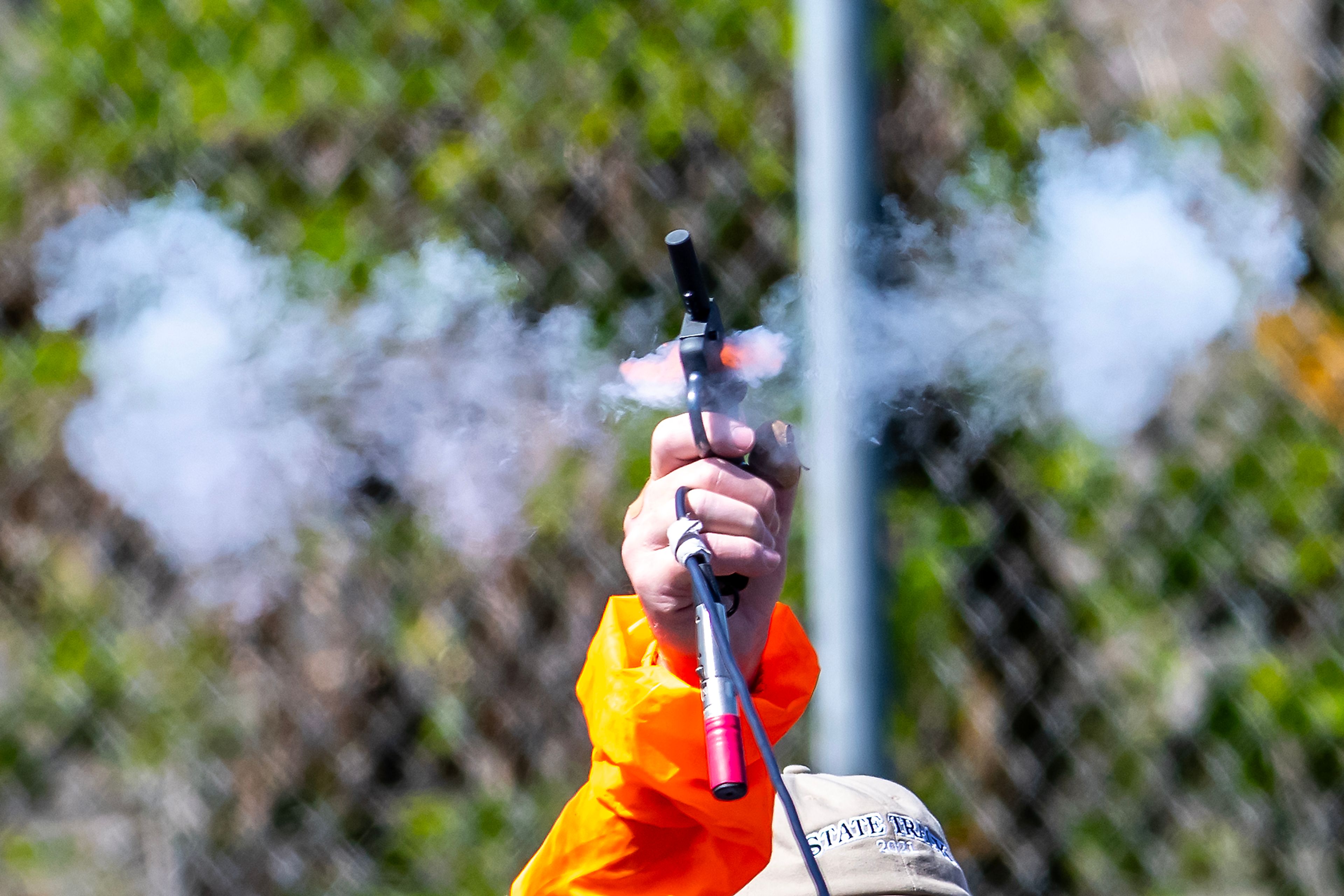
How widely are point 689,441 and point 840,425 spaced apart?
0.25 metres

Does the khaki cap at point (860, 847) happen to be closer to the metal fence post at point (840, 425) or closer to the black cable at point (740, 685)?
the metal fence post at point (840, 425)

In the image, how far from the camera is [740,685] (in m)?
0.76

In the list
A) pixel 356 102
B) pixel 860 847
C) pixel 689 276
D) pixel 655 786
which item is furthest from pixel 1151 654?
pixel 356 102

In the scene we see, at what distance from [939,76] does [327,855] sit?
1142mm

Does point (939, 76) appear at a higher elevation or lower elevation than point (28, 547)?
higher

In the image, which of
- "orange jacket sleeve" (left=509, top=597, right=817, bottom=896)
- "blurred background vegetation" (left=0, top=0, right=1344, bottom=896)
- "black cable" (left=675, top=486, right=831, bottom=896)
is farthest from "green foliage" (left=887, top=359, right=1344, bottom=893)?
"black cable" (left=675, top=486, right=831, bottom=896)

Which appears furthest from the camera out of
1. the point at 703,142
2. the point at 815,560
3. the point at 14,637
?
the point at 14,637

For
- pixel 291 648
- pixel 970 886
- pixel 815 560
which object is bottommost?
pixel 970 886

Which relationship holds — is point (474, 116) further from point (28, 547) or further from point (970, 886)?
point (970, 886)

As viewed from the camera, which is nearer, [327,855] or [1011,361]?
[1011,361]

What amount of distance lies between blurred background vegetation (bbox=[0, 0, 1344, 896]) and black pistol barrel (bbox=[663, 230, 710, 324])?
520mm

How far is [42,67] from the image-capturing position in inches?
58.7

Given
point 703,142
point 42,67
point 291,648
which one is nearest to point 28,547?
point 291,648

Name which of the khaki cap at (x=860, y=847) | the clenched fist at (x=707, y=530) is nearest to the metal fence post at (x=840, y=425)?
the khaki cap at (x=860, y=847)
